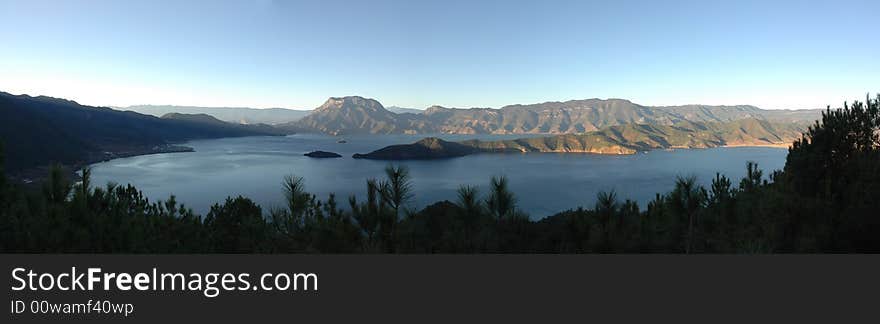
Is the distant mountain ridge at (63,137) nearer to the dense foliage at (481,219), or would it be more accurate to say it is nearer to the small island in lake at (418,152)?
the small island in lake at (418,152)

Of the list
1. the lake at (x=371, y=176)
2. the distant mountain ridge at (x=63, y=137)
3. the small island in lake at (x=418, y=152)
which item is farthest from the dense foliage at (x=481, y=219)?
the small island in lake at (x=418, y=152)

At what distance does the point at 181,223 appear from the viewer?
10.6 m

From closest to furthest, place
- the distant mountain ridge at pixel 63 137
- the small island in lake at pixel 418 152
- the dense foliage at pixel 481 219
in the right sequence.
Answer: the dense foliage at pixel 481 219 → the distant mountain ridge at pixel 63 137 → the small island in lake at pixel 418 152

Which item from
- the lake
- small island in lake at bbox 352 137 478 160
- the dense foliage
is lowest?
the lake

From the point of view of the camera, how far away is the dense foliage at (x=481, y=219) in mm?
9080

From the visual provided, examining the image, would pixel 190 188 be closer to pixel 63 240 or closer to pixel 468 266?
pixel 63 240

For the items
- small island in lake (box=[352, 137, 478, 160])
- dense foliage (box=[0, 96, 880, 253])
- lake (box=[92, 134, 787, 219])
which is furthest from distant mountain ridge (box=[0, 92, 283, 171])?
dense foliage (box=[0, 96, 880, 253])

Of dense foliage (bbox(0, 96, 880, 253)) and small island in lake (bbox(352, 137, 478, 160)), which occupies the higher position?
dense foliage (bbox(0, 96, 880, 253))

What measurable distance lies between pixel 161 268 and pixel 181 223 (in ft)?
25.9

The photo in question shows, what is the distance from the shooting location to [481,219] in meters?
12.4

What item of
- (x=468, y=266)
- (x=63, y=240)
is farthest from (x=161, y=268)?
(x=63, y=240)

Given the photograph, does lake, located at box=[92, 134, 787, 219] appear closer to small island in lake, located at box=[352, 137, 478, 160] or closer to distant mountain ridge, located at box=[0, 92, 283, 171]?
small island in lake, located at box=[352, 137, 478, 160]

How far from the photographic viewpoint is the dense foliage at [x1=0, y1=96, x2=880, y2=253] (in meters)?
9.08

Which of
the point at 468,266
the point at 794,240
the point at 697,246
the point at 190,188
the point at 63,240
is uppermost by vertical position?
the point at 468,266
